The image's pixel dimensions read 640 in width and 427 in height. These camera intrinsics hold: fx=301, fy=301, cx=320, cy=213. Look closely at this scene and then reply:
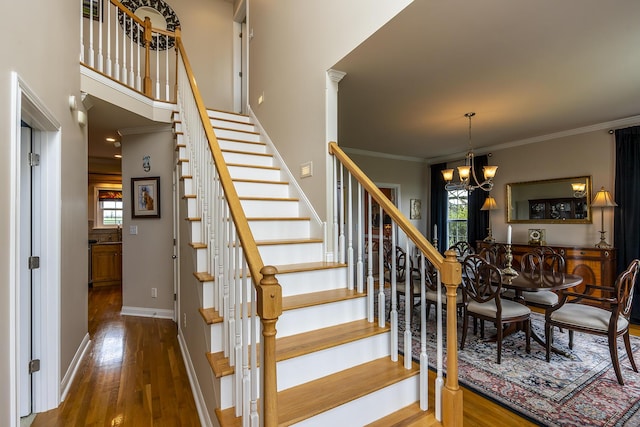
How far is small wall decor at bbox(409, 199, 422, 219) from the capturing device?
688 cm

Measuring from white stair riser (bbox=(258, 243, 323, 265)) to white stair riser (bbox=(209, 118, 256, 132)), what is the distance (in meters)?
2.20

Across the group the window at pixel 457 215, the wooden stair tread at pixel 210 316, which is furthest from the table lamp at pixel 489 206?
the wooden stair tread at pixel 210 316

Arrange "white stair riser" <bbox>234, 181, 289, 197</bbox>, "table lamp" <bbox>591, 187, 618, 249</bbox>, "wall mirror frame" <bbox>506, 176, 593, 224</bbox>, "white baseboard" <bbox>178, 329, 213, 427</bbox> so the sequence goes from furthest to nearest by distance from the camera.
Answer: "wall mirror frame" <bbox>506, 176, 593, 224</bbox> < "table lamp" <bbox>591, 187, 618, 249</bbox> < "white stair riser" <bbox>234, 181, 289, 197</bbox> < "white baseboard" <bbox>178, 329, 213, 427</bbox>

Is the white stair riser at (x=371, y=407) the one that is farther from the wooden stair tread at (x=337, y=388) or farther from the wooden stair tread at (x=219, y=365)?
the wooden stair tread at (x=219, y=365)

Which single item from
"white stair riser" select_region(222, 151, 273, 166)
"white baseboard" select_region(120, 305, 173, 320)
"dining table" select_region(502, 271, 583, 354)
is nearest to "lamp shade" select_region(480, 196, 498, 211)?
"dining table" select_region(502, 271, 583, 354)

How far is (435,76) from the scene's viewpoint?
2846 mm

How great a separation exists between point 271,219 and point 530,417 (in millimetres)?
2333

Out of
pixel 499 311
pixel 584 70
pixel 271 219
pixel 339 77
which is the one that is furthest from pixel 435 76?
pixel 499 311

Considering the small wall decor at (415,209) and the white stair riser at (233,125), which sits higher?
the white stair riser at (233,125)

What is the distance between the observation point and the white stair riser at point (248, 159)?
3.33m

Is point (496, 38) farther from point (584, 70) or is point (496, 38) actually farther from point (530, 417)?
point (530, 417)

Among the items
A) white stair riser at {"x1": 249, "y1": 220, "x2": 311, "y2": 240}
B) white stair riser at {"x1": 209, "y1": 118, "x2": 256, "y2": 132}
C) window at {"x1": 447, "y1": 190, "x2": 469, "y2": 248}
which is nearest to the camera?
white stair riser at {"x1": 249, "y1": 220, "x2": 311, "y2": 240}

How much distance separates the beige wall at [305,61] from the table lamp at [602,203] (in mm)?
4053

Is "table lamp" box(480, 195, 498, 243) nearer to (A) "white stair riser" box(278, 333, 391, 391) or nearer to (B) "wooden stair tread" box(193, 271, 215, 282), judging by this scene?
(A) "white stair riser" box(278, 333, 391, 391)
